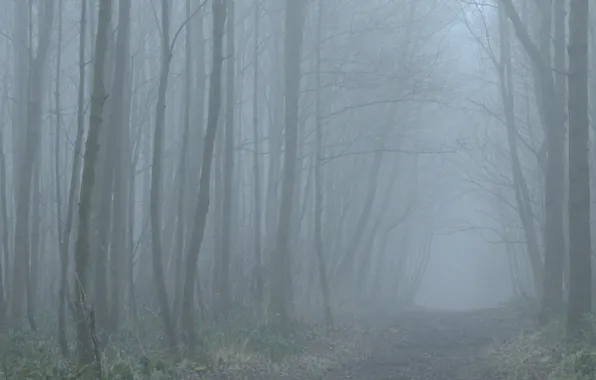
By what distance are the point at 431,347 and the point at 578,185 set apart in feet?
19.5

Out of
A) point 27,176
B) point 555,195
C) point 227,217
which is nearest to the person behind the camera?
point 27,176

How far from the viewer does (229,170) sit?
17297 millimetres

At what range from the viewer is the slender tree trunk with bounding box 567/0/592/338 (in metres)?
12.9

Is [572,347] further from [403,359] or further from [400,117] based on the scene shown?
[400,117]

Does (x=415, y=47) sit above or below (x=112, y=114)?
above

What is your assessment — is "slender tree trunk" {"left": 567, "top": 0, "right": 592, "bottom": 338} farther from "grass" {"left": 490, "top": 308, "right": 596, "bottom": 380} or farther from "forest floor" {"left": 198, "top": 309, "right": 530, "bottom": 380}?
"forest floor" {"left": 198, "top": 309, "right": 530, "bottom": 380}

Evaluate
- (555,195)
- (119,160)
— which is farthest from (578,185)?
(119,160)

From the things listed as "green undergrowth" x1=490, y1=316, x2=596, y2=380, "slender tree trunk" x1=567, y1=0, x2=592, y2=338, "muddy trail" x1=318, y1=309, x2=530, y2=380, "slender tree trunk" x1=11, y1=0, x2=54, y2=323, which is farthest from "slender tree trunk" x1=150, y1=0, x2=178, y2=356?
"slender tree trunk" x1=567, y1=0, x2=592, y2=338

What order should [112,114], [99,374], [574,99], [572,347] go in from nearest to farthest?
[99,374] → [572,347] → [574,99] → [112,114]

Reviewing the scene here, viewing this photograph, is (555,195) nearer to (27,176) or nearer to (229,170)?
(229,170)

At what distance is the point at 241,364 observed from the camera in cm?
1270

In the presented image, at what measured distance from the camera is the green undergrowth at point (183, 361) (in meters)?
10.3

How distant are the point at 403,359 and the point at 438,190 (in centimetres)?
3194

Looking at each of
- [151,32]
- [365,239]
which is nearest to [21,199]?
[151,32]
